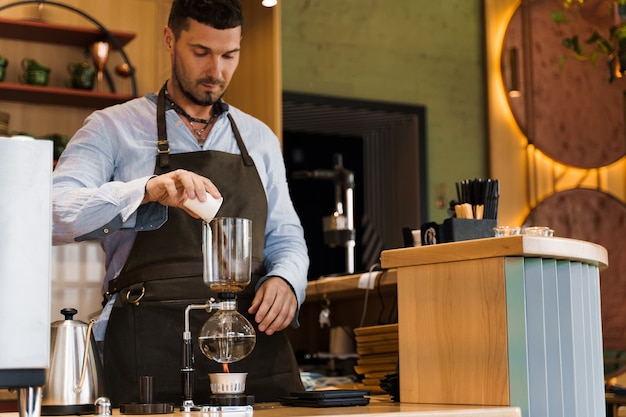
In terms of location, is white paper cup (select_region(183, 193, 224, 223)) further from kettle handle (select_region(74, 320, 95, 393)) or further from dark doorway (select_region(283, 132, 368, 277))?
dark doorway (select_region(283, 132, 368, 277))

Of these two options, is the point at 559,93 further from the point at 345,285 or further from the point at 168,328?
the point at 168,328

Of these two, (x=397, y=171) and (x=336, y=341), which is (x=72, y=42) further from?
(x=397, y=171)

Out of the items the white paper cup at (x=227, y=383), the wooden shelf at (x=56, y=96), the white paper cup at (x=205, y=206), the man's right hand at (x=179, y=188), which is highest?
the wooden shelf at (x=56, y=96)

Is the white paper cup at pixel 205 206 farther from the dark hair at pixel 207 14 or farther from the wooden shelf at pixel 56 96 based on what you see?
the wooden shelf at pixel 56 96

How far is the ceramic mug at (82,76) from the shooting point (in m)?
4.52

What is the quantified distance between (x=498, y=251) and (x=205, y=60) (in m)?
0.96

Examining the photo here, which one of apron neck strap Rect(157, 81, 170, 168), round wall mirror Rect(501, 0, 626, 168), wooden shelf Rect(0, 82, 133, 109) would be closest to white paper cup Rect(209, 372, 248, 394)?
apron neck strap Rect(157, 81, 170, 168)

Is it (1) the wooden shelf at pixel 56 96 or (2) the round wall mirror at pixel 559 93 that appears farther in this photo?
(2) the round wall mirror at pixel 559 93

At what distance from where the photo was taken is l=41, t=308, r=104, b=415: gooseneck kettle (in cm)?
166

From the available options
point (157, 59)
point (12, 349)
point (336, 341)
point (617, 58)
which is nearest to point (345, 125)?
point (157, 59)

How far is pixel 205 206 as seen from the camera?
5.63ft

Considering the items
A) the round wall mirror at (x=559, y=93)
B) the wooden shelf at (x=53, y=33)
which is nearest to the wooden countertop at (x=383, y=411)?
the wooden shelf at (x=53, y=33)

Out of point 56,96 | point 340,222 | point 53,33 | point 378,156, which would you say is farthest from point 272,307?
point 378,156

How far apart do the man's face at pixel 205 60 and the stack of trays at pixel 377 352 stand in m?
0.73
